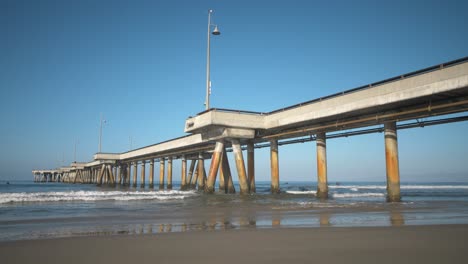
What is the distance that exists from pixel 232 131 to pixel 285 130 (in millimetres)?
4666

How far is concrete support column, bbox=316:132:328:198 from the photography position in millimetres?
25922

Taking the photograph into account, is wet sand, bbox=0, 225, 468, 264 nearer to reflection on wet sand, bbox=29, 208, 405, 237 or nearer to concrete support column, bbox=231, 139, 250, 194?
reflection on wet sand, bbox=29, 208, 405, 237

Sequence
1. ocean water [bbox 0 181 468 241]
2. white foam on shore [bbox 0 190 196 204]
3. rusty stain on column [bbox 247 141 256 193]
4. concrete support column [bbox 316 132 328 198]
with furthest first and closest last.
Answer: rusty stain on column [bbox 247 141 256 193]
concrete support column [bbox 316 132 328 198]
white foam on shore [bbox 0 190 196 204]
ocean water [bbox 0 181 468 241]

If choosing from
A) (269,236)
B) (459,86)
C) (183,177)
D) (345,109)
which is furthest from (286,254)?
(183,177)

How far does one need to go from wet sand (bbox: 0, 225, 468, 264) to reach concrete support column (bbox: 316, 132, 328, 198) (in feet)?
61.0

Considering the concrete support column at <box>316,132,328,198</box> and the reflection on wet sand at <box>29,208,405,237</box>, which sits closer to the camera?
the reflection on wet sand at <box>29,208,405,237</box>

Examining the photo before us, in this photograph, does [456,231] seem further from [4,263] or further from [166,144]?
[166,144]

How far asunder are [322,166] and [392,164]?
251 inches

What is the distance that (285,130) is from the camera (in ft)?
95.8

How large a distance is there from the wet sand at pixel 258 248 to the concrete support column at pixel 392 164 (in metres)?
13.5

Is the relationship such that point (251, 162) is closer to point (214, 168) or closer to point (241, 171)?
point (241, 171)

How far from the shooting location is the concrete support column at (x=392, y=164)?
20.2 m

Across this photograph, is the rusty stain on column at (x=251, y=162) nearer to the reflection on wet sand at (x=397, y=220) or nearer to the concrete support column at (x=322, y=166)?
the concrete support column at (x=322, y=166)

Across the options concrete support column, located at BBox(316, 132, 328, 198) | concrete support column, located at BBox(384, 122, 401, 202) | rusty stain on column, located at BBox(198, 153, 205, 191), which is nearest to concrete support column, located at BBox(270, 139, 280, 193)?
concrete support column, located at BBox(316, 132, 328, 198)
